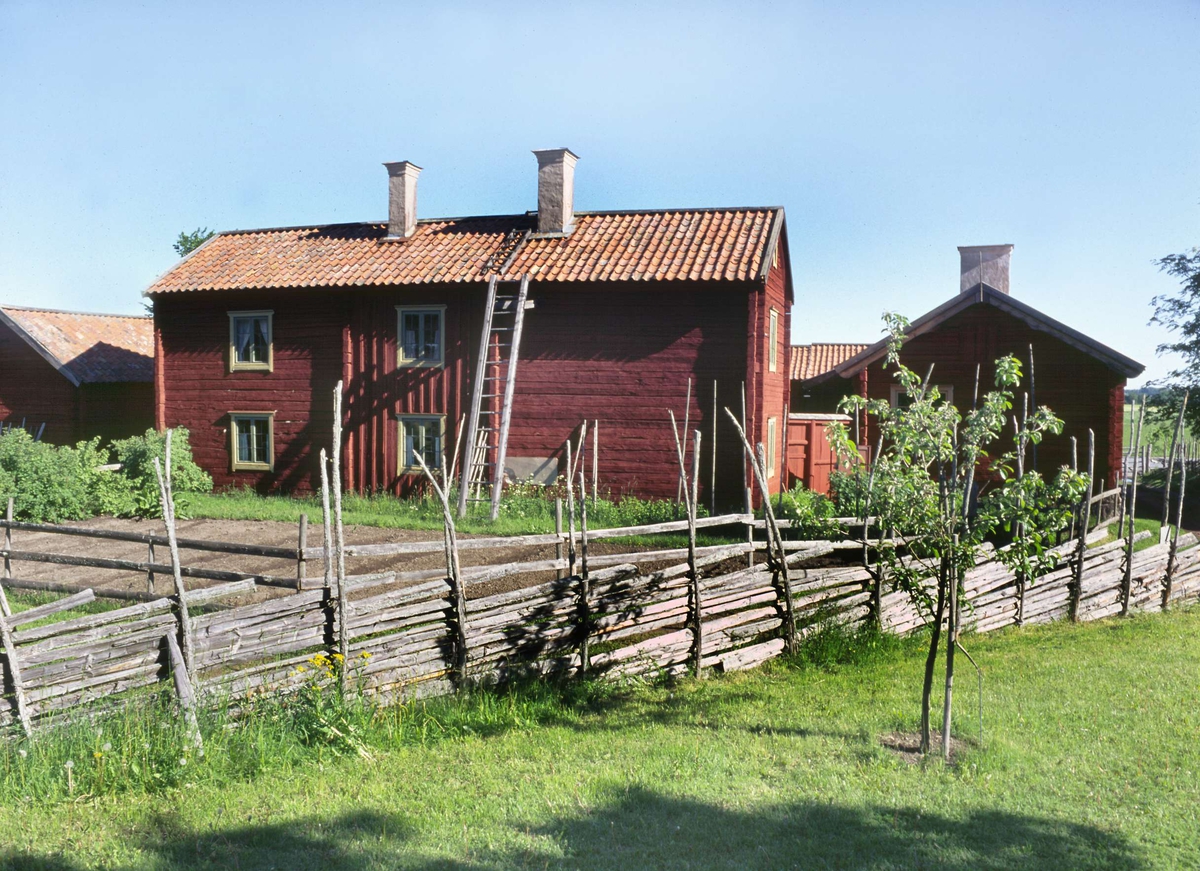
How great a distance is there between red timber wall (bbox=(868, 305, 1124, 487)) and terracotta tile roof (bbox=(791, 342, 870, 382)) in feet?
42.6

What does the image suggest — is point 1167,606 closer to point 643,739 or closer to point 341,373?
point 643,739

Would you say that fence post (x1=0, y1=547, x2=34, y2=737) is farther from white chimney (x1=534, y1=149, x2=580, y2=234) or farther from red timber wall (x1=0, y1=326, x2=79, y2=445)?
red timber wall (x1=0, y1=326, x2=79, y2=445)

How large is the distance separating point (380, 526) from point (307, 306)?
629 centimetres

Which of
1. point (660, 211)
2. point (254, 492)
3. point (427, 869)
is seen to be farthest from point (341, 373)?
point (427, 869)

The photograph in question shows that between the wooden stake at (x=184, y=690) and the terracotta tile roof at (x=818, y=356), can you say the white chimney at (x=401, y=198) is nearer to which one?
the wooden stake at (x=184, y=690)

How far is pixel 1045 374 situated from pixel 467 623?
1582 cm

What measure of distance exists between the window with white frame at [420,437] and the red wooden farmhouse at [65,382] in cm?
1085

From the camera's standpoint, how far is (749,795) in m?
5.43

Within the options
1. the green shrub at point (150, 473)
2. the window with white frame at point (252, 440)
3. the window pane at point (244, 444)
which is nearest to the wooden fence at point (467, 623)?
the green shrub at point (150, 473)

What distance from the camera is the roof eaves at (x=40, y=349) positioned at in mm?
24031

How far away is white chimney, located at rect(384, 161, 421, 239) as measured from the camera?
20.5m

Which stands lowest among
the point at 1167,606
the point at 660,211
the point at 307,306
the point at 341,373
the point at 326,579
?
the point at 1167,606

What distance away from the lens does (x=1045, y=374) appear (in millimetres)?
18969

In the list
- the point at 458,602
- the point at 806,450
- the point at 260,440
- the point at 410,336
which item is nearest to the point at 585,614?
the point at 458,602
